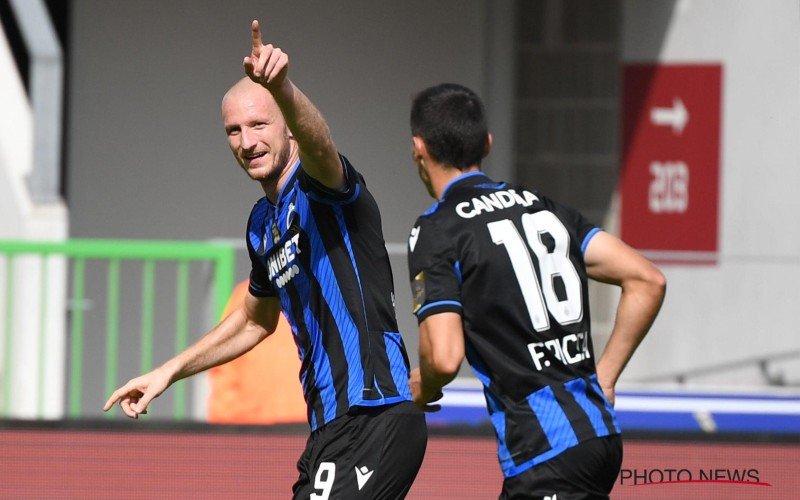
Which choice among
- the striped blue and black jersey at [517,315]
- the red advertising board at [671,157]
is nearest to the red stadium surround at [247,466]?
the striped blue and black jersey at [517,315]

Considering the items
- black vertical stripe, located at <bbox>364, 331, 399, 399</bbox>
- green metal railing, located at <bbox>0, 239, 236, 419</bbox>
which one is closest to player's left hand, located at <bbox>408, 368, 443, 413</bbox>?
black vertical stripe, located at <bbox>364, 331, 399, 399</bbox>

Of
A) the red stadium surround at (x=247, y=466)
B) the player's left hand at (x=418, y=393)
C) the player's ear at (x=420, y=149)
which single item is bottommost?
the red stadium surround at (x=247, y=466)

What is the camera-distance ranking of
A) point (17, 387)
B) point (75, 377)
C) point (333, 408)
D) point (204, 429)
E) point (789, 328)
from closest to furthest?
point (333, 408)
point (204, 429)
point (17, 387)
point (75, 377)
point (789, 328)

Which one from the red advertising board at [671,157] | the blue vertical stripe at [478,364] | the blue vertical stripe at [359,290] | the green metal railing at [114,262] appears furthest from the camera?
the red advertising board at [671,157]

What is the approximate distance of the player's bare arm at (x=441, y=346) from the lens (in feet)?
9.92

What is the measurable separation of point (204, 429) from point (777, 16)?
240 inches

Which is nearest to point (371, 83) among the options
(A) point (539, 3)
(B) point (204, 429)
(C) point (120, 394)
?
(A) point (539, 3)

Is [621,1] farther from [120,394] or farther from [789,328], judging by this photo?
[120,394]

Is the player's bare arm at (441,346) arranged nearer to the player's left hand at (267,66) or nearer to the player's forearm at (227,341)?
the player's left hand at (267,66)

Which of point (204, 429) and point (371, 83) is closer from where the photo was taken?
point (204, 429)

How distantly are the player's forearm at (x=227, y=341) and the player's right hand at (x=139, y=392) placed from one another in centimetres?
24

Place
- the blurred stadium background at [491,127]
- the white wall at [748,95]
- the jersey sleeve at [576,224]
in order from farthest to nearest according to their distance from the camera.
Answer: the white wall at [748,95] < the blurred stadium background at [491,127] < the jersey sleeve at [576,224]

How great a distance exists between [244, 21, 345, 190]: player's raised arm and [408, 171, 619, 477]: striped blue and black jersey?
293 mm

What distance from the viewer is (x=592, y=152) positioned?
385 inches
